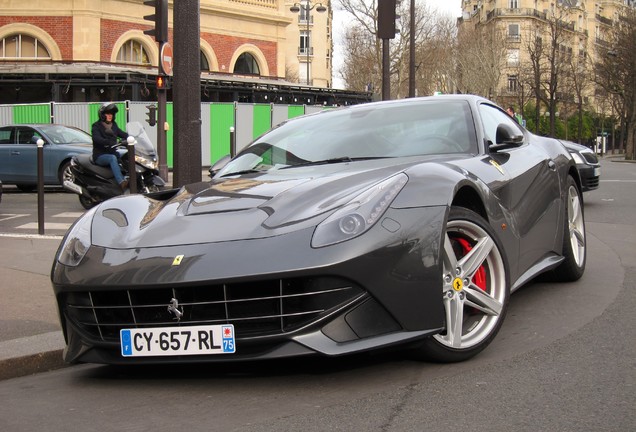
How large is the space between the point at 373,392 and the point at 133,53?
33522 mm

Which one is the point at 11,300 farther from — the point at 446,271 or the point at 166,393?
the point at 446,271

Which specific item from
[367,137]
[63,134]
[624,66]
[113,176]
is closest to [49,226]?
[113,176]

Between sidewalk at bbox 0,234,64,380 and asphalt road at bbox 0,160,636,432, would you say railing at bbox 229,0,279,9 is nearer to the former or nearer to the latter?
sidewalk at bbox 0,234,64,380

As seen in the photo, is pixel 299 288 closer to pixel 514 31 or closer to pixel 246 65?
pixel 246 65

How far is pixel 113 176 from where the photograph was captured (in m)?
13.3

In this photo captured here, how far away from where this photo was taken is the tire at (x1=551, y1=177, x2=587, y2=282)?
5.91 meters

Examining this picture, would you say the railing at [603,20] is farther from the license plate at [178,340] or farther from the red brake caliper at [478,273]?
the license plate at [178,340]

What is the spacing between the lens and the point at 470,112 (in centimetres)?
521

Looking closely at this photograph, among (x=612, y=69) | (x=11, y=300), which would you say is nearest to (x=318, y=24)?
(x=612, y=69)

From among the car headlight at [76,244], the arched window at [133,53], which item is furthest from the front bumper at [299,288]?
the arched window at [133,53]

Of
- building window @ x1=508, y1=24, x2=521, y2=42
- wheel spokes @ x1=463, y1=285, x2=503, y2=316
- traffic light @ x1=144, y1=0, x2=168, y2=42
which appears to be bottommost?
wheel spokes @ x1=463, y1=285, x2=503, y2=316

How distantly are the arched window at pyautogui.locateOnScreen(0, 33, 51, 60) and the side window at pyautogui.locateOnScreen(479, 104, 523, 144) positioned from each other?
100 feet

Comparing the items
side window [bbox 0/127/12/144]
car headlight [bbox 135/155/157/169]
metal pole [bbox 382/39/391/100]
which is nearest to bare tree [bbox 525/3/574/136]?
metal pole [bbox 382/39/391/100]

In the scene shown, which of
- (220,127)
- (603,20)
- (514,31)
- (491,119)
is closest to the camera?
(491,119)
